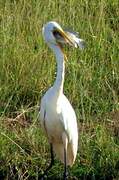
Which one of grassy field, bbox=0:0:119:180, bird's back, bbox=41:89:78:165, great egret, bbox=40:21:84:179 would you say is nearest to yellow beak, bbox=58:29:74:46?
great egret, bbox=40:21:84:179

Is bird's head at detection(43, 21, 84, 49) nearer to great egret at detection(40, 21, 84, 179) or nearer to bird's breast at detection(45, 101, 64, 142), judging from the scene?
great egret at detection(40, 21, 84, 179)

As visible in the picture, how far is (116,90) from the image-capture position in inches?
193

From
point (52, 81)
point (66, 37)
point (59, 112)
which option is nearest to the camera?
point (66, 37)

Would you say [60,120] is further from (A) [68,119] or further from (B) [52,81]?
(B) [52,81]

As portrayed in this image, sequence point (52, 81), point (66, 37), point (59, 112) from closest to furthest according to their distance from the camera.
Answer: point (66, 37) → point (59, 112) → point (52, 81)

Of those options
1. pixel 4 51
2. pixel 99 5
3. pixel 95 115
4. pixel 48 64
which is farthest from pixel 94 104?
pixel 99 5

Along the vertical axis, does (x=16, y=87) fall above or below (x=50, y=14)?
below

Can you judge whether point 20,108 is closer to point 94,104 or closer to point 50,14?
point 94,104

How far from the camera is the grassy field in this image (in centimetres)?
424

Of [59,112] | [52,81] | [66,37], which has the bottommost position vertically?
[52,81]

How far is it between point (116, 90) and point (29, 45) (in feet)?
2.45

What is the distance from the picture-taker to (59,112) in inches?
157

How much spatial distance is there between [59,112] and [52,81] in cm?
93

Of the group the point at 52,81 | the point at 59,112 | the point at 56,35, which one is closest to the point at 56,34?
the point at 56,35
